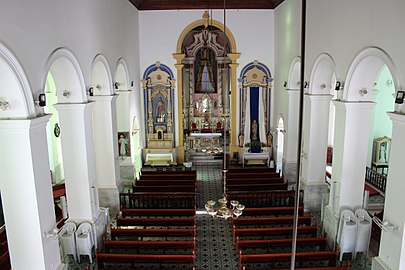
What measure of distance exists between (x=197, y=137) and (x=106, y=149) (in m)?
8.87

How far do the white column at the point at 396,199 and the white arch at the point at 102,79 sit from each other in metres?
8.12

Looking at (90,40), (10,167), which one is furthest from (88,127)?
(10,167)

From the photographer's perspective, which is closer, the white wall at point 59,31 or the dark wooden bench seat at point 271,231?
the white wall at point 59,31

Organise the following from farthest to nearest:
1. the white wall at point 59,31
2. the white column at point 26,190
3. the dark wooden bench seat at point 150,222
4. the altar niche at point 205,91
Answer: the altar niche at point 205,91, the dark wooden bench seat at point 150,222, the white column at point 26,190, the white wall at point 59,31

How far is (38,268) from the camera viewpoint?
716 cm

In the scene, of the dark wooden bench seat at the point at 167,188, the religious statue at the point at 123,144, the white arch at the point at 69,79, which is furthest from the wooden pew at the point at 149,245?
the religious statue at the point at 123,144

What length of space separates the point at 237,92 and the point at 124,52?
21.2 ft

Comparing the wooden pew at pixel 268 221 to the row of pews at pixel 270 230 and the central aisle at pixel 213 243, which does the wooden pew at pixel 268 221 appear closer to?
the row of pews at pixel 270 230

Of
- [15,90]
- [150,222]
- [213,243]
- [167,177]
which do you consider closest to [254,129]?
[167,177]

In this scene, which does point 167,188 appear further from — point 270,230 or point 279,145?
point 279,145

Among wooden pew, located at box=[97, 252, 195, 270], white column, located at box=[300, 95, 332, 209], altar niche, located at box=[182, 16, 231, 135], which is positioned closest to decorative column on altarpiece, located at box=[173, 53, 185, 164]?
altar niche, located at box=[182, 16, 231, 135]

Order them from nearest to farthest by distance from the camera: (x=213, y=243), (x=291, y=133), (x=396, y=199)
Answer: (x=396, y=199) → (x=213, y=243) → (x=291, y=133)

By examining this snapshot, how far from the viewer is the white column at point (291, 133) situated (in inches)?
591

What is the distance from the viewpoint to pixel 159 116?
18.6 m
